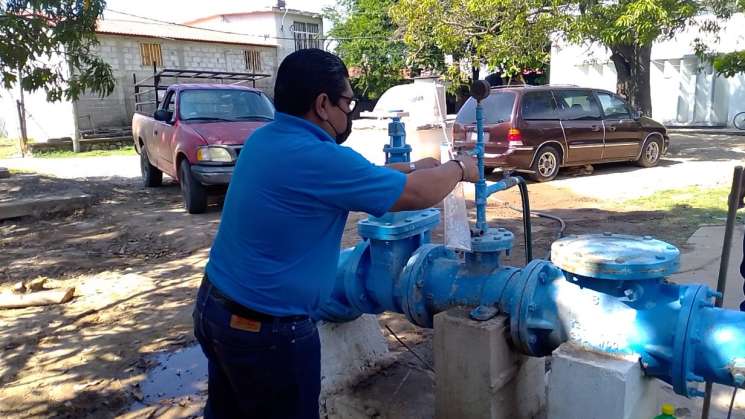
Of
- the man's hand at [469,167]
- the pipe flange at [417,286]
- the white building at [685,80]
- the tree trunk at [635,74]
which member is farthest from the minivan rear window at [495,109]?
the white building at [685,80]

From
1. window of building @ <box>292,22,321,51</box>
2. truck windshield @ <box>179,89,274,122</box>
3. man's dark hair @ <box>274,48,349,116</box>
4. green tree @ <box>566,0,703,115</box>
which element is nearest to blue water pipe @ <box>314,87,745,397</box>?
man's dark hair @ <box>274,48,349,116</box>

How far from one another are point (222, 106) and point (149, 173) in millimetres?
2397

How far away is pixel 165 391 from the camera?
343 centimetres

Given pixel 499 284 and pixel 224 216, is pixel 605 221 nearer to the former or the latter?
pixel 499 284

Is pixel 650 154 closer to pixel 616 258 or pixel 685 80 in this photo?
pixel 616 258

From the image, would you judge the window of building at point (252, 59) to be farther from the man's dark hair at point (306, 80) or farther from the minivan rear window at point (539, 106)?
the man's dark hair at point (306, 80)

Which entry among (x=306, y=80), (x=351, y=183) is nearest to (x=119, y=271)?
(x=306, y=80)

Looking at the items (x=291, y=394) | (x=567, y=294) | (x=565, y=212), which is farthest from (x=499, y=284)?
(x=565, y=212)

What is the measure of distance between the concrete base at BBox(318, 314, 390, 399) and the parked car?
577 cm

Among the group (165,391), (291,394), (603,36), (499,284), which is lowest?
(165,391)

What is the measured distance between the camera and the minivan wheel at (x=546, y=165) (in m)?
9.49

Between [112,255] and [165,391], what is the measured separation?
10.5 ft

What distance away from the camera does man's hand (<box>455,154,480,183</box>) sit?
2076 mm

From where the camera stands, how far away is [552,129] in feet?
31.4
